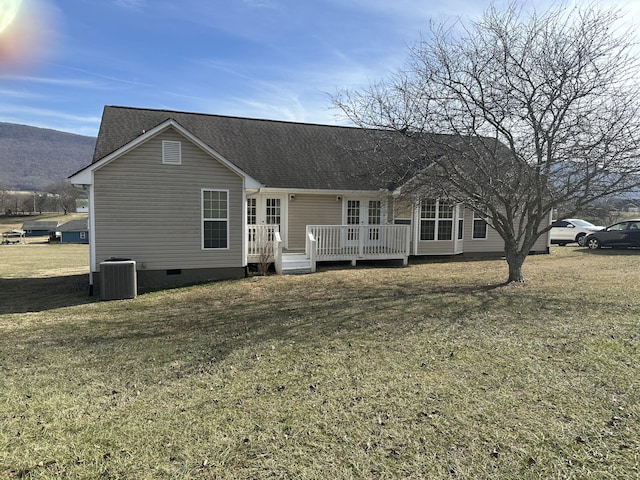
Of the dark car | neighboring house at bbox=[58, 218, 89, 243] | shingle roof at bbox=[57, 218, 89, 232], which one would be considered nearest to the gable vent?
the dark car

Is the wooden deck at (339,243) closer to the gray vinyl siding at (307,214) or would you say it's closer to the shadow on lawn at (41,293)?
the gray vinyl siding at (307,214)

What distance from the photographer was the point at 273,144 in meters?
16.9

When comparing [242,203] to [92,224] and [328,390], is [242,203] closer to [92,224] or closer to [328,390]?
[92,224]

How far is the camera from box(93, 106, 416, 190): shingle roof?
14.5 metres

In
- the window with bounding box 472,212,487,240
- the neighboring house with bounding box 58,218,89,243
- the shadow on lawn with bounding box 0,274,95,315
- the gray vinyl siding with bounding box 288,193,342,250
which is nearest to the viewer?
the shadow on lawn with bounding box 0,274,95,315

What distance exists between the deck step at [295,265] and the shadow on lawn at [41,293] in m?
5.42

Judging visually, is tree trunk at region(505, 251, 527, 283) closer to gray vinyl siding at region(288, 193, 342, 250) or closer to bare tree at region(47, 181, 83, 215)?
gray vinyl siding at region(288, 193, 342, 250)

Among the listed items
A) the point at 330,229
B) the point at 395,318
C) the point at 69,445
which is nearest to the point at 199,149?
the point at 330,229

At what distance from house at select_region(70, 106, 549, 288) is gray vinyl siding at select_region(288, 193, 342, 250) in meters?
0.04

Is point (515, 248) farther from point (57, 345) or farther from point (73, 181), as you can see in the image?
point (73, 181)

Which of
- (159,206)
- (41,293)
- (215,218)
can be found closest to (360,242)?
(215,218)

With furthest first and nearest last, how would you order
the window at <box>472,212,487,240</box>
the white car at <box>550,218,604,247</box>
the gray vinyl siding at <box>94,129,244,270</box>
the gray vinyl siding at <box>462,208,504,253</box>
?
1. the white car at <box>550,218,604,247</box>
2. the window at <box>472,212,487,240</box>
3. the gray vinyl siding at <box>462,208,504,253</box>
4. the gray vinyl siding at <box>94,129,244,270</box>

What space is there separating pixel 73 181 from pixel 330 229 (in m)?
7.68

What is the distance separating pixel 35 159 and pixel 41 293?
668ft
